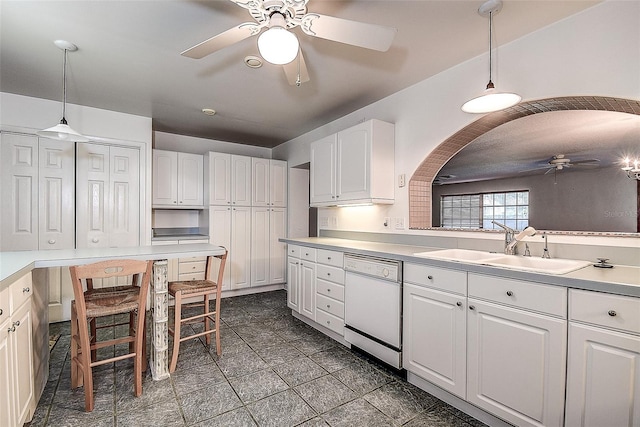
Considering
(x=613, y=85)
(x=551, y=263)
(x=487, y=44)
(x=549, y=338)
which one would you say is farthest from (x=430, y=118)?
(x=549, y=338)

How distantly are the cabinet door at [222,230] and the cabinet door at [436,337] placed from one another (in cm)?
289

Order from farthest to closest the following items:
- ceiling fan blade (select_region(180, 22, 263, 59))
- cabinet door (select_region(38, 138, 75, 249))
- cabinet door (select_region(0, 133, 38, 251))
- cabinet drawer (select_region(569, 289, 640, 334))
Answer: cabinet door (select_region(38, 138, 75, 249)) < cabinet door (select_region(0, 133, 38, 251)) < ceiling fan blade (select_region(180, 22, 263, 59)) < cabinet drawer (select_region(569, 289, 640, 334))

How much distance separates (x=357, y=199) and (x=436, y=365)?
1.56 metres

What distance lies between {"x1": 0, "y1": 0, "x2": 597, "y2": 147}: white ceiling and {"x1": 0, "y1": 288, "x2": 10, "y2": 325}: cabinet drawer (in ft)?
5.39

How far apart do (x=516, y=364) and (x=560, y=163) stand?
1335mm

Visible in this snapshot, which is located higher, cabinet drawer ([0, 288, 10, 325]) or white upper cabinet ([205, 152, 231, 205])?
Result: white upper cabinet ([205, 152, 231, 205])

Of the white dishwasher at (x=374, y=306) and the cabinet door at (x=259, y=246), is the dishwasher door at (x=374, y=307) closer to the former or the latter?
the white dishwasher at (x=374, y=306)

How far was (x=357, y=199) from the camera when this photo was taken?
2.93 m

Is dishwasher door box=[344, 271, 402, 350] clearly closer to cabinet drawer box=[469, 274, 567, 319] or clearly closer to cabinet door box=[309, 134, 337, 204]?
cabinet drawer box=[469, 274, 567, 319]

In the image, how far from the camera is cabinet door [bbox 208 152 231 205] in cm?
418

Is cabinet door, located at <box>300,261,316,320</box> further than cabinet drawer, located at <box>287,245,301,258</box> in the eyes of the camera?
No

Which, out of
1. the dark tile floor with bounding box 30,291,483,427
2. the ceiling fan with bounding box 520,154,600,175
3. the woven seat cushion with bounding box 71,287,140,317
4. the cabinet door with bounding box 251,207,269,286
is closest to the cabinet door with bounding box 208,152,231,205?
the cabinet door with bounding box 251,207,269,286

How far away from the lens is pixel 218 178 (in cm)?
423

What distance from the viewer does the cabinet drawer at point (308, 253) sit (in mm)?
3082
